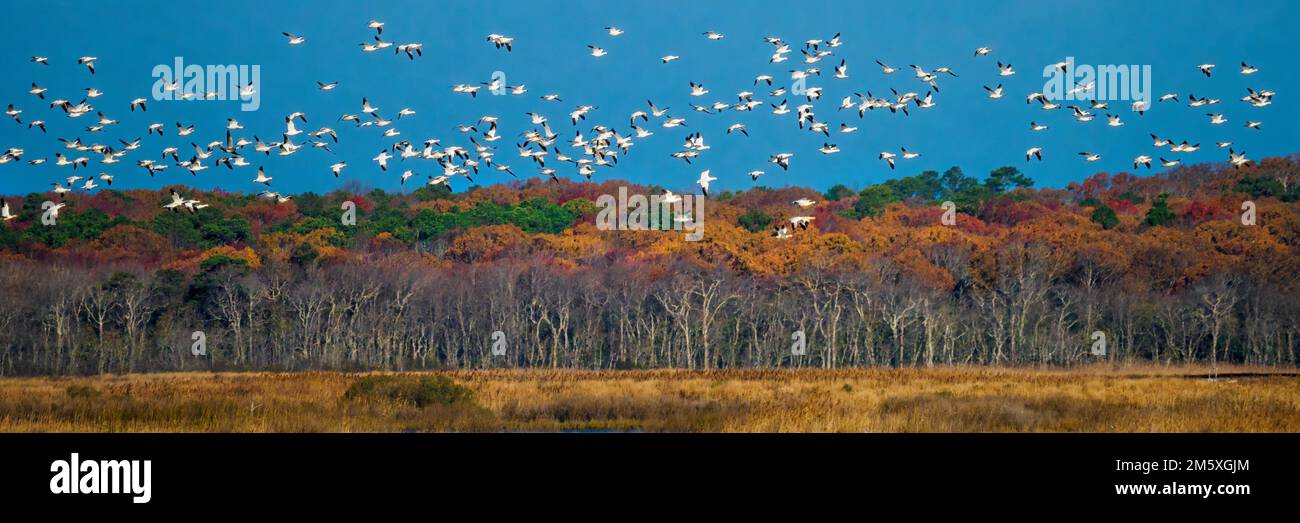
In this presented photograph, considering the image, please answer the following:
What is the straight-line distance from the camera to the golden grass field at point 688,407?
30141 mm

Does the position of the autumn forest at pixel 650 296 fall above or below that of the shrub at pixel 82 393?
above

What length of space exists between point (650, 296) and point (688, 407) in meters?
45.2

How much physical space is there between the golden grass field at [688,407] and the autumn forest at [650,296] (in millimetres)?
23217

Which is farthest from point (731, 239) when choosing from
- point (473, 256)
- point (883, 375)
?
point (883, 375)

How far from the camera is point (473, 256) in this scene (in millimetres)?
100312

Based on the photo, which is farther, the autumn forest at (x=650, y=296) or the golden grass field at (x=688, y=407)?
the autumn forest at (x=650, y=296)
